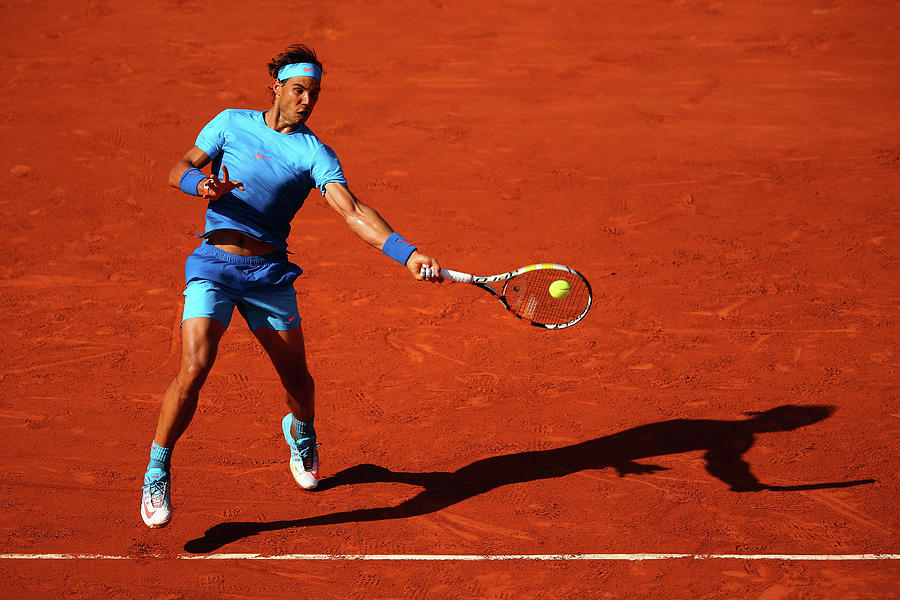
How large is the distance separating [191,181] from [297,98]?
764mm

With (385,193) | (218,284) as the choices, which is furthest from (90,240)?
(218,284)

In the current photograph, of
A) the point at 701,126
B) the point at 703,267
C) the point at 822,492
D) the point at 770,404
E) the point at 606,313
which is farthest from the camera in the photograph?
the point at 701,126

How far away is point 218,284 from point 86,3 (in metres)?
10.5

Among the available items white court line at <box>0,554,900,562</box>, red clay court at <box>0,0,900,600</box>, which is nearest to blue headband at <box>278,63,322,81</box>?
red clay court at <box>0,0,900,600</box>

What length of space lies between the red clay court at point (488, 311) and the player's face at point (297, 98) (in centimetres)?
234

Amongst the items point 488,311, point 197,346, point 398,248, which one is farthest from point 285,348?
point 488,311

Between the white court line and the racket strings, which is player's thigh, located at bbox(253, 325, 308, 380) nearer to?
the white court line

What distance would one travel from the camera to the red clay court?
5.48 m

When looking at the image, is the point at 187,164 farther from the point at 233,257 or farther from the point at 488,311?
the point at 488,311

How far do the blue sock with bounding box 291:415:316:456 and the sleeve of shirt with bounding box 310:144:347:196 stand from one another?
1517 mm

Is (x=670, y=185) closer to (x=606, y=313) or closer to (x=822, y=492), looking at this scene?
(x=606, y=313)

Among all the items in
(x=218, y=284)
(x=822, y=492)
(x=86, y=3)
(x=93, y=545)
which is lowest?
(x=93, y=545)

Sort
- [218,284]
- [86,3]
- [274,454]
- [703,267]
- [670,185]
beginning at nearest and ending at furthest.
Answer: [218,284]
[274,454]
[703,267]
[670,185]
[86,3]

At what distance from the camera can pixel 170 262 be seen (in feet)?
28.9
